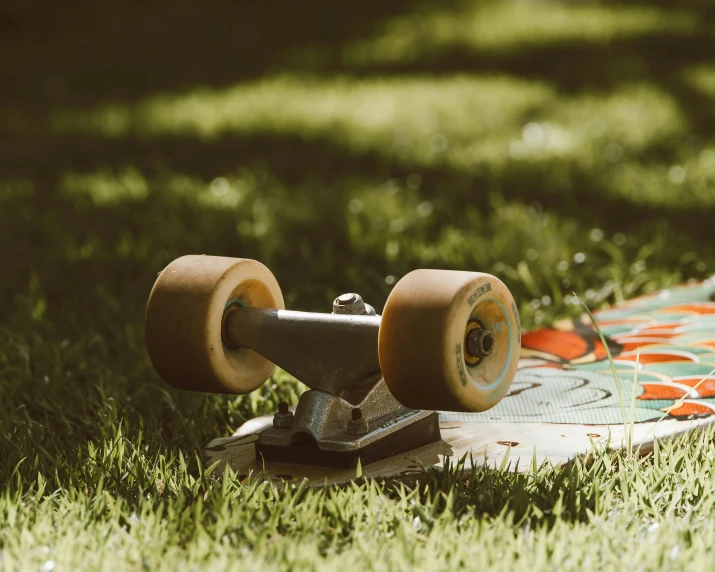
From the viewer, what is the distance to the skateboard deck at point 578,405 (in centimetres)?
218

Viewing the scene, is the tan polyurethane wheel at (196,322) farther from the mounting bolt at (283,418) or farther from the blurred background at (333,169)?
the blurred background at (333,169)

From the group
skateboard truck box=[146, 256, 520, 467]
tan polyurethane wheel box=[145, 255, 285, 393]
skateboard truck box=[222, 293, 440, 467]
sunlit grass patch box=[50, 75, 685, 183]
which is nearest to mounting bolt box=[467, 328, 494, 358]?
skateboard truck box=[146, 256, 520, 467]

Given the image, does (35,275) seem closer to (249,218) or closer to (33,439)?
(249,218)

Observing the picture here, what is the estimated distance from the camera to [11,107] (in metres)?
7.20

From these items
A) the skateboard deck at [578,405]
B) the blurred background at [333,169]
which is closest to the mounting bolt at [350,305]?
the skateboard deck at [578,405]

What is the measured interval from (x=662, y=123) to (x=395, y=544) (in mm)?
4368

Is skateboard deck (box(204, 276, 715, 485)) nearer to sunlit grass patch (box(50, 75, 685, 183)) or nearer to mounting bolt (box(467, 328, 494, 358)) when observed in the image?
mounting bolt (box(467, 328, 494, 358))

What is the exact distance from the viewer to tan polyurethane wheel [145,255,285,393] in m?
2.17

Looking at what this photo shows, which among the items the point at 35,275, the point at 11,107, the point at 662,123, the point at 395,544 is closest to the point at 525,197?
the point at 662,123

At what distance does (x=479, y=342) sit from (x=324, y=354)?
1.10 ft

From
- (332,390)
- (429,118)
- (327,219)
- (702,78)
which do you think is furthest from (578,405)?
(702,78)

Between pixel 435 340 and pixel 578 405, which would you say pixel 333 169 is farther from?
pixel 435 340

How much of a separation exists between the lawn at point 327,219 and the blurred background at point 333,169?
0.02 meters

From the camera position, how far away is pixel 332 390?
2.20 m
